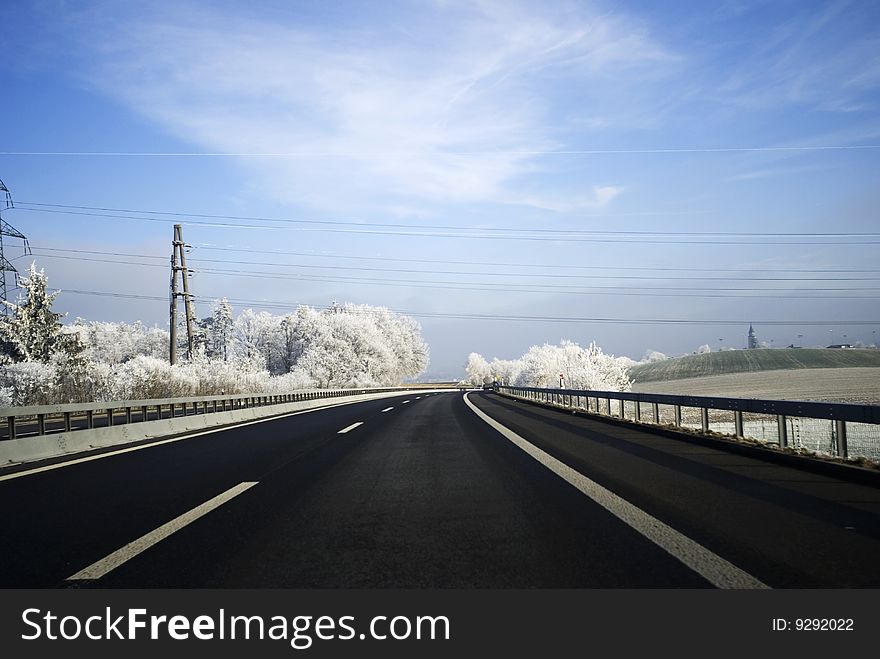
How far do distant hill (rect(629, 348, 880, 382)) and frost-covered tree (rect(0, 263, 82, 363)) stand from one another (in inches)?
3505

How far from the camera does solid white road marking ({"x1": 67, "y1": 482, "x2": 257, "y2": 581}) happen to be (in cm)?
453

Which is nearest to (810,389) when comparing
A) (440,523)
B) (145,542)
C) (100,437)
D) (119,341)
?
(100,437)

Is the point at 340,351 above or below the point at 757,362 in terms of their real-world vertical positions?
above

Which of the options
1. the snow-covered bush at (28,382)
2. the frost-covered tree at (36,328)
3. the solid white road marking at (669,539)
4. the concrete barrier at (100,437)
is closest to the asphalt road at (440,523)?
the solid white road marking at (669,539)

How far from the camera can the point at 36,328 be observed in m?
47.2

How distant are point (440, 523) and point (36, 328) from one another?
1977 inches

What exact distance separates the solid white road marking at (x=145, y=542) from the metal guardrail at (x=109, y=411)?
20.1ft

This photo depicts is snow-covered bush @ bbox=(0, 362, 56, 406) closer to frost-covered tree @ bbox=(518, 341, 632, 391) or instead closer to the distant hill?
frost-covered tree @ bbox=(518, 341, 632, 391)

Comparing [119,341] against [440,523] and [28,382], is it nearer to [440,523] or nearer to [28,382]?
[28,382]

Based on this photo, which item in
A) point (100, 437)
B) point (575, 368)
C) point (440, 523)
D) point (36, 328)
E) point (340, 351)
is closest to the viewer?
point (440, 523)

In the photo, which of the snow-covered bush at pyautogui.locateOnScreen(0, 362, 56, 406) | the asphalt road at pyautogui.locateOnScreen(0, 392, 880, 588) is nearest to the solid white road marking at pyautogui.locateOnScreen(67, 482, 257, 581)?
the asphalt road at pyautogui.locateOnScreen(0, 392, 880, 588)

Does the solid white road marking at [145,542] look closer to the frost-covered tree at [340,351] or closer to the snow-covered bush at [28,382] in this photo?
Answer: the snow-covered bush at [28,382]

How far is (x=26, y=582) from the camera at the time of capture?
4.34 m

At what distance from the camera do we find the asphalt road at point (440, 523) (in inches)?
173
